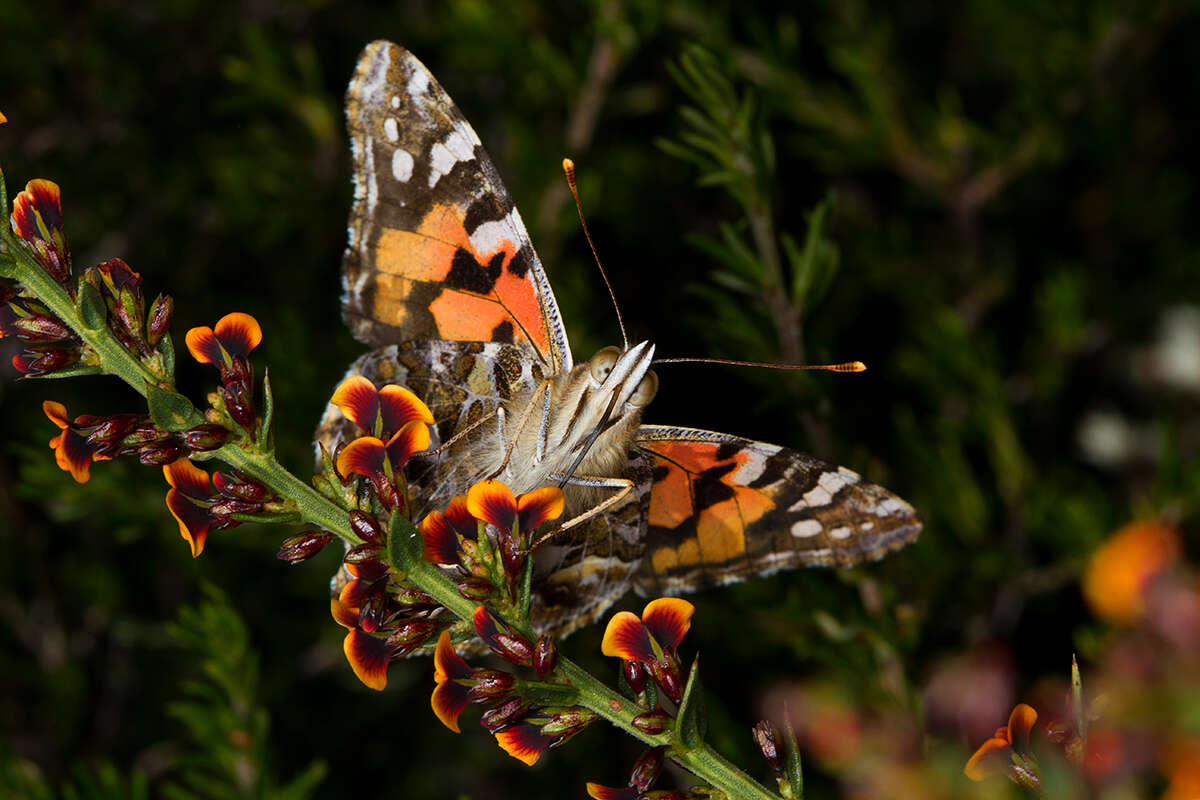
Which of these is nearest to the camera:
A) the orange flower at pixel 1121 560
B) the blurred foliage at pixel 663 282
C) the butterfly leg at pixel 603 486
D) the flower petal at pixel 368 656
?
the flower petal at pixel 368 656

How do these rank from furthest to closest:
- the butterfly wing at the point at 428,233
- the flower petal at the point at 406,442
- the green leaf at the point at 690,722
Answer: the butterfly wing at the point at 428,233, the flower petal at the point at 406,442, the green leaf at the point at 690,722

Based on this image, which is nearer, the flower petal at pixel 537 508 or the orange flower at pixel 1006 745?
the orange flower at pixel 1006 745

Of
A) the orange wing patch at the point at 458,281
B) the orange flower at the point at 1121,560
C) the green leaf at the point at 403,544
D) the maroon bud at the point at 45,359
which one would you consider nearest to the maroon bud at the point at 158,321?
the maroon bud at the point at 45,359

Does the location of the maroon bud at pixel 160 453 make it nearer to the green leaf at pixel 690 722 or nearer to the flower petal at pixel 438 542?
the flower petal at pixel 438 542

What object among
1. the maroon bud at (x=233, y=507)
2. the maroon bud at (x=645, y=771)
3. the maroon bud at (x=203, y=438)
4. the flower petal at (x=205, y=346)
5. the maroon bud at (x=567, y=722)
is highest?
the flower petal at (x=205, y=346)

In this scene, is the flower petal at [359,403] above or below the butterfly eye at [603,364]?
above

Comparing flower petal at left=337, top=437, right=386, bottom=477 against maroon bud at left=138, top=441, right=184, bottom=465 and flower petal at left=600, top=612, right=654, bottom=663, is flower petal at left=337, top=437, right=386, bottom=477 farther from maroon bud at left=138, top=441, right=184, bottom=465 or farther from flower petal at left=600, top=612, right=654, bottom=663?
flower petal at left=600, top=612, right=654, bottom=663

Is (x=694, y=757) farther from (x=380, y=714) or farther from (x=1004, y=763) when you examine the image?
(x=380, y=714)

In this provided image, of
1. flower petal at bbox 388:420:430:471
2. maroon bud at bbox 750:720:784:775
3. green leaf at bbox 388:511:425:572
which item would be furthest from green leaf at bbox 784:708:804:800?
flower petal at bbox 388:420:430:471

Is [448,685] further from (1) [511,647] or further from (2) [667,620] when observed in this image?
(2) [667,620]
